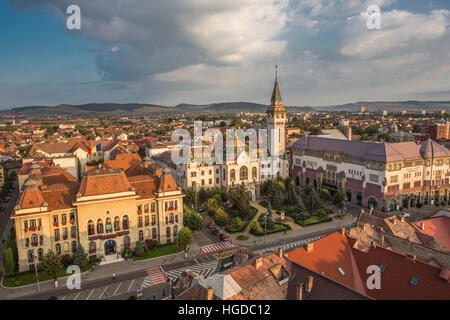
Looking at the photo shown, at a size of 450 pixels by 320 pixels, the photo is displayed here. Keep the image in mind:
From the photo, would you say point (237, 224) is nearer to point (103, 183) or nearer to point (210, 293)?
point (103, 183)

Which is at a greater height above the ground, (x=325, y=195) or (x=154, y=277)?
(x=325, y=195)

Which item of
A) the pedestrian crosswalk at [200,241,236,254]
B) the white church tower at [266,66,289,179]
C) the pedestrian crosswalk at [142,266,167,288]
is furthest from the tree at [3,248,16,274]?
the white church tower at [266,66,289,179]

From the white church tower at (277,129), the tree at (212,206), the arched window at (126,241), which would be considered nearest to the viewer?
the arched window at (126,241)

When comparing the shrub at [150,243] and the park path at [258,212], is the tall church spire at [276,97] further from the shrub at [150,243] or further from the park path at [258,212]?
the shrub at [150,243]

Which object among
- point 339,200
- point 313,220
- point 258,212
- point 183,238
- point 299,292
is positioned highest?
point 299,292

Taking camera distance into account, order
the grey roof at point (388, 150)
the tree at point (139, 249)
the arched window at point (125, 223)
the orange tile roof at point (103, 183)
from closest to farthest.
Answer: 1. the orange tile roof at point (103, 183)
2. the tree at point (139, 249)
3. the arched window at point (125, 223)
4. the grey roof at point (388, 150)

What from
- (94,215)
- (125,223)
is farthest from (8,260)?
(125,223)

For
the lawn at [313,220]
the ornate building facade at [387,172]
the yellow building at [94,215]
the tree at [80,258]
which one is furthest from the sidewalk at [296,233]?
the tree at [80,258]
